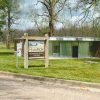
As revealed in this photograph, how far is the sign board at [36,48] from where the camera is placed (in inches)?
907

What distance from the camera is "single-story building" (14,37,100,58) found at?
4722cm

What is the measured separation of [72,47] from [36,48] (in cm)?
2471

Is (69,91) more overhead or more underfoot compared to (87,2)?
more underfoot

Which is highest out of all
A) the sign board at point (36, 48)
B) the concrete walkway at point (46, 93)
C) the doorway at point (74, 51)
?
the sign board at point (36, 48)

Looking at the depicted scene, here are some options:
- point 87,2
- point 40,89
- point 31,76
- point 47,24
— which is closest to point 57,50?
point 87,2

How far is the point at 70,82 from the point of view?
1598cm

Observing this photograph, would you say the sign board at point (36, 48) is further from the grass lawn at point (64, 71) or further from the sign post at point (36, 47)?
the grass lawn at point (64, 71)

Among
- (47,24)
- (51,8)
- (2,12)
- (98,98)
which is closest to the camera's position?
(98,98)

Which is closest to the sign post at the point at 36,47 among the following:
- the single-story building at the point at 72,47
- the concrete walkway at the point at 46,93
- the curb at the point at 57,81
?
the curb at the point at 57,81

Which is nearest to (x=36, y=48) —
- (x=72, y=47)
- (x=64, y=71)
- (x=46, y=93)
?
(x=64, y=71)

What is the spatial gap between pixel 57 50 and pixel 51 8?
14.4 meters

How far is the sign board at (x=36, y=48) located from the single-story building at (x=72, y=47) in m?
23.6

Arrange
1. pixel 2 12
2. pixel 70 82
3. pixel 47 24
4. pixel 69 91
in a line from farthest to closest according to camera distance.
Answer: pixel 47 24, pixel 2 12, pixel 70 82, pixel 69 91

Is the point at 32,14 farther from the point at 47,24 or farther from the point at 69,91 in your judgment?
the point at 69,91
